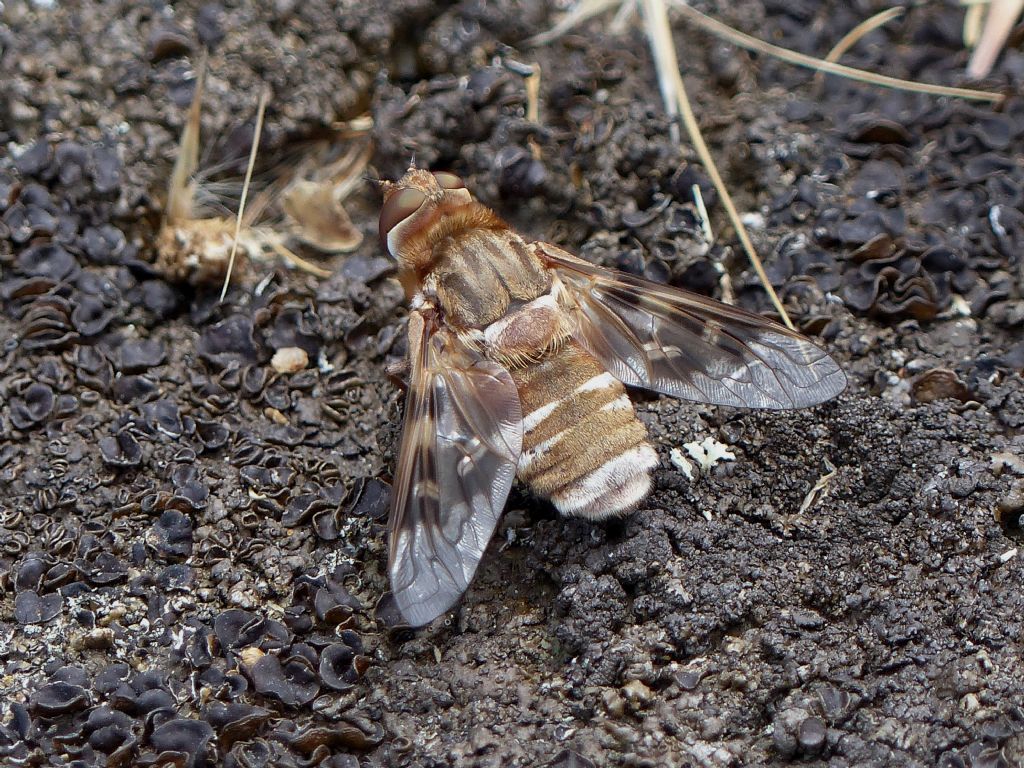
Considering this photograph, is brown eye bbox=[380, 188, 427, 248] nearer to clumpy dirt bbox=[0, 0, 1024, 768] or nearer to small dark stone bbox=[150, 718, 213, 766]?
clumpy dirt bbox=[0, 0, 1024, 768]

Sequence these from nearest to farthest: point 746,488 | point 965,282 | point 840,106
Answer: point 746,488, point 965,282, point 840,106

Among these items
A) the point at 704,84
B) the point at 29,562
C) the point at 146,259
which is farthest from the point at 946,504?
the point at 146,259

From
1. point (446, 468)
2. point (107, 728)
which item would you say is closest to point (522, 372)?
point (446, 468)

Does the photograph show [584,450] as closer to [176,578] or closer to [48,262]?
[176,578]

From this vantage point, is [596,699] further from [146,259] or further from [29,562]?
[146,259]

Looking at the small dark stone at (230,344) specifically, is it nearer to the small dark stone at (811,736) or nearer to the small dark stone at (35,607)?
the small dark stone at (35,607)

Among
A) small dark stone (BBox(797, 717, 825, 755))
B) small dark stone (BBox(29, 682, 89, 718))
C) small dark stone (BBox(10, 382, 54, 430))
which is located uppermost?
small dark stone (BBox(10, 382, 54, 430))

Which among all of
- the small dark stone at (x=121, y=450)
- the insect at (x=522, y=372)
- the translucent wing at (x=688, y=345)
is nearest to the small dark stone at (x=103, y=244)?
the small dark stone at (x=121, y=450)

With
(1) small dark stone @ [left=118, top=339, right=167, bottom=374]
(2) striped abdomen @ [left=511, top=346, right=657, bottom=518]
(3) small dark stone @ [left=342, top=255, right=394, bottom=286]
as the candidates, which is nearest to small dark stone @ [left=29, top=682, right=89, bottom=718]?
(1) small dark stone @ [left=118, top=339, right=167, bottom=374]
